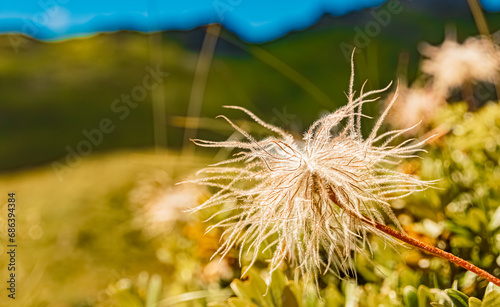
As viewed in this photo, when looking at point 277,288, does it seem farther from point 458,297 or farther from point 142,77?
point 142,77

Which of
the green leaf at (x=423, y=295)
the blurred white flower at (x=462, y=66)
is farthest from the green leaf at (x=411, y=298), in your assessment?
the blurred white flower at (x=462, y=66)

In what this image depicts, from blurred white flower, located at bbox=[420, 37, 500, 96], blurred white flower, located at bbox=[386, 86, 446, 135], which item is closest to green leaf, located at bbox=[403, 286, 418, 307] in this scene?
blurred white flower, located at bbox=[386, 86, 446, 135]

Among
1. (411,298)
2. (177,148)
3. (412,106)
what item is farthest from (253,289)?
(177,148)

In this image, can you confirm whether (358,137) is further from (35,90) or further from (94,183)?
(35,90)

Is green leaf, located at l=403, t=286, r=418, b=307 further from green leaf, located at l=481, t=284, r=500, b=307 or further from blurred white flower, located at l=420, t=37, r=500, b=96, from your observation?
blurred white flower, located at l=420, t=37, r=500, b=96

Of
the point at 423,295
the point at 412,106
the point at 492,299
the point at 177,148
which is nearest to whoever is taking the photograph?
the point at 492,299

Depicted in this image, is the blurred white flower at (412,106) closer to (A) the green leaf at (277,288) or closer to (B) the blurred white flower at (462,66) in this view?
(B) the blurred white flower at (462,66)
